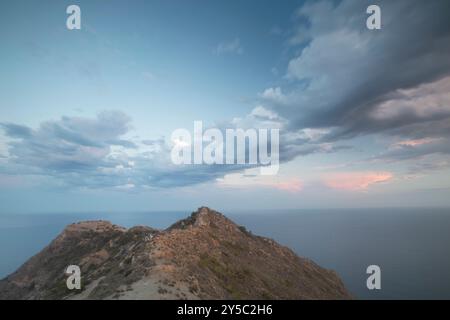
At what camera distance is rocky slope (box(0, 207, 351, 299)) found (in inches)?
1387

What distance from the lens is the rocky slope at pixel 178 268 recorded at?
3522cm

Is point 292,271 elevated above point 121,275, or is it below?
below

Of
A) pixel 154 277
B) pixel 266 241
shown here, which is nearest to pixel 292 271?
pixel 266 241

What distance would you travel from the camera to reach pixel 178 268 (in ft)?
122

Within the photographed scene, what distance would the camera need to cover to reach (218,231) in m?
60.3

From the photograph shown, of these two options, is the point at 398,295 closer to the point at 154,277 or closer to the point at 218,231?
the point at 218,231
